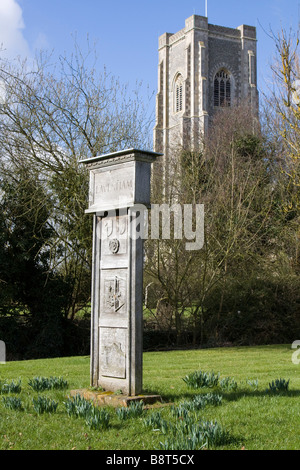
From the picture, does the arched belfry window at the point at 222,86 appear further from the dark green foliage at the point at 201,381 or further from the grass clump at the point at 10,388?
the grass clump at the point at 10,388

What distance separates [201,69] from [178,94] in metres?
3.81

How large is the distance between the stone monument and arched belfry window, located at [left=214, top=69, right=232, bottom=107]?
160ft

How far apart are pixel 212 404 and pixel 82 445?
1672 mm

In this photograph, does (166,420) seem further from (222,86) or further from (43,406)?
(222,86)

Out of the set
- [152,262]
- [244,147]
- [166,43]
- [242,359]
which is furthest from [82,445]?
[166,43]

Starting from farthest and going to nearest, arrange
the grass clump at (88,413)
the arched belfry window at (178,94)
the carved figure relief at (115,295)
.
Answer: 1. the arched belfry window at (178,94)
2. the carved figure relief at (115,295)
3. the grass clump at (88,413)

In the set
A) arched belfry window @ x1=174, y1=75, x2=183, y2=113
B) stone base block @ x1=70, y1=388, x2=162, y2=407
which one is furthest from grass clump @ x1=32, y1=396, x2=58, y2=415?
arched belfry window @ x1=174, y1=75, x2=183, y2=113

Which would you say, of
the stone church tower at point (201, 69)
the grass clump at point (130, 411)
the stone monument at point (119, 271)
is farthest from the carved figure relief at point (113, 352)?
the stone church tower at point (201, 69)

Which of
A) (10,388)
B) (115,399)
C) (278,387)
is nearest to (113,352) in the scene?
(115,399)

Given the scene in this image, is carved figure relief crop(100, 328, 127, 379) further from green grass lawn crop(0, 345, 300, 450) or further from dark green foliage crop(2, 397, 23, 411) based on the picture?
dark green foliage crop(2, 397, 23, 411)

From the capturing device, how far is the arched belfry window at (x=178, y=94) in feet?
174

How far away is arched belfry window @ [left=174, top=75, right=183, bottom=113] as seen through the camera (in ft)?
174

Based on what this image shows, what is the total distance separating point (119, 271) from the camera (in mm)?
6129
